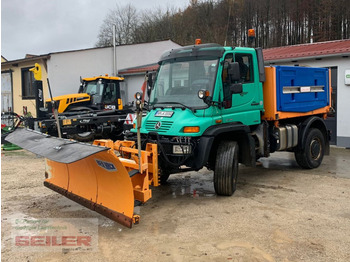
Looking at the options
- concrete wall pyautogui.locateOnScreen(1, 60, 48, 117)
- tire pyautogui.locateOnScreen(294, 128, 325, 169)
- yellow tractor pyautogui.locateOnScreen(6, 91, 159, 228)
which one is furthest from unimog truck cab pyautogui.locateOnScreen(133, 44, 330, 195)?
concrete wall pyautogui.locateOnScreen(1, 60, 48, 117)

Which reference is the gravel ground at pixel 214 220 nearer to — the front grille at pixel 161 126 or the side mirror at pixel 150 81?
the front grille at pixel 161 126

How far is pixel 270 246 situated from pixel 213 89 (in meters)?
2.55

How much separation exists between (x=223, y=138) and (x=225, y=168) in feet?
1.91

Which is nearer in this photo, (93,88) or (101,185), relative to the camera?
(101,185)

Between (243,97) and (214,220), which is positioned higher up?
(243,97)

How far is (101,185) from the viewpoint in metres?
4.58

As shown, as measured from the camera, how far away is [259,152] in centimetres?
651

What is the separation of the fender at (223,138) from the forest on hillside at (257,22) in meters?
15.1

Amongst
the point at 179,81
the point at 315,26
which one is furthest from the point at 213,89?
the point at 315,26

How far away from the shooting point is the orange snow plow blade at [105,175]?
407cm

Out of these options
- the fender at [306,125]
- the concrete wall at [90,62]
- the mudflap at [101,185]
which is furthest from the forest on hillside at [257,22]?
the mudflap at [101,185]

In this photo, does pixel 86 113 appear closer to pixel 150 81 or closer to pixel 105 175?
pixel 150 81

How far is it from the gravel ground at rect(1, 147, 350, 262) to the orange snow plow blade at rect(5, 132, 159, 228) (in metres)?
0.33

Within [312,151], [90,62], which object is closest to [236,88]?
[312,151]
